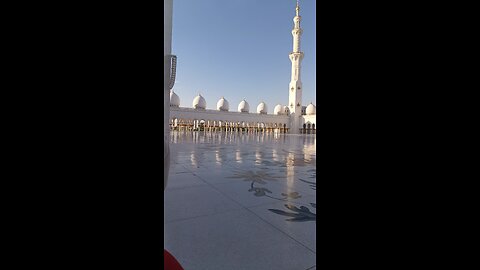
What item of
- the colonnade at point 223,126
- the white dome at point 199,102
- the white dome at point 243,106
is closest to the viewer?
the colonnade at point 223,126

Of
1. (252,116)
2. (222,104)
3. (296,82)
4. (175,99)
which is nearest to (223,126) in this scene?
(222,104)

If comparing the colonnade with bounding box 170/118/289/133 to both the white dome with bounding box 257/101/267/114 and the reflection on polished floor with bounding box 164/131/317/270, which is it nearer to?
the white dome with bounding box 257/101/267/114

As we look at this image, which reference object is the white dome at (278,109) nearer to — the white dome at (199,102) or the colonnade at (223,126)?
the colonnade at (223,126)

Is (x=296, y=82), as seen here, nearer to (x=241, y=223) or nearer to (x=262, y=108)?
(x=262, y=108)

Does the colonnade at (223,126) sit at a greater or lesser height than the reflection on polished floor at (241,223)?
greater

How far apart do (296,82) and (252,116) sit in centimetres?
367

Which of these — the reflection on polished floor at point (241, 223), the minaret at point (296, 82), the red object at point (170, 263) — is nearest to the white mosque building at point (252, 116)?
the minaret at point (296, 82)

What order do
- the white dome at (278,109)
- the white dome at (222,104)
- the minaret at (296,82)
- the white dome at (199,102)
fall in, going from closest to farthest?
the minaret at (296,82), the white dome at (199,102), the white dome at (222,104), the white dome at (278,109)

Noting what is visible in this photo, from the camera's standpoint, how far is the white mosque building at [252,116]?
13.2m

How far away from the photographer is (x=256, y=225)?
2.44ft

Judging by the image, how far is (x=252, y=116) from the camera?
595 inches

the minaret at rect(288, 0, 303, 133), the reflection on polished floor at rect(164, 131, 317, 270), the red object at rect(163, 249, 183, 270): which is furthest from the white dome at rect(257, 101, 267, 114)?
the red object at rect(163, 249, 183, 270)
